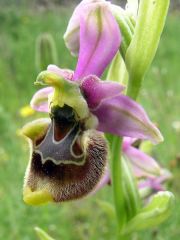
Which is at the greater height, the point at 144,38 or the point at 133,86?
the point at 144,38

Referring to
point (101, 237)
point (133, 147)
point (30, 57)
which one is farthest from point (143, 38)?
point (30, 57)

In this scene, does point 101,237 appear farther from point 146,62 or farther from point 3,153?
point 146,62

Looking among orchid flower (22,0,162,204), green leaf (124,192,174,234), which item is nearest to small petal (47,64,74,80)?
orchid flower (22,0,162,204)

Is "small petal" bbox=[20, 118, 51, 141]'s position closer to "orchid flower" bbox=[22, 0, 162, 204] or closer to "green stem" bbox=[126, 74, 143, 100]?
"orchid flower" bbox=[22, 0, 162, 204]

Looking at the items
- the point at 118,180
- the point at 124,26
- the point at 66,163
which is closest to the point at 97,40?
the point at 124,26

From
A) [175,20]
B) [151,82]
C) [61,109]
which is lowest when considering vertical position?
[175,20]

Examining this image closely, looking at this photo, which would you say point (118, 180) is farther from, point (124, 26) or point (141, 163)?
point (124, 26)

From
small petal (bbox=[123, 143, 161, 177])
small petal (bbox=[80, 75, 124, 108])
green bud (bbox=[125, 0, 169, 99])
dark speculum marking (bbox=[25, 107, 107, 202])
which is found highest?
green bud (bbox=[125, 0, 169, 99])

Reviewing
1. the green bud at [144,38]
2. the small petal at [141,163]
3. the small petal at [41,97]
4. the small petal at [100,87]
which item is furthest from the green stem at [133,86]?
the small petal at [141,163]
